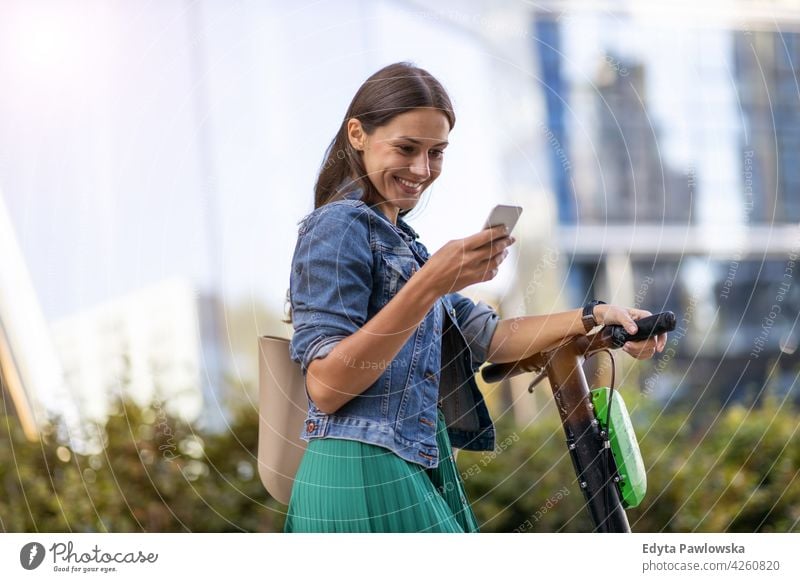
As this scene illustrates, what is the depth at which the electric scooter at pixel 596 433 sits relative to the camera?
164cm

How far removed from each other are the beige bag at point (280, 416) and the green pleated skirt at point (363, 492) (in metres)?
0.07

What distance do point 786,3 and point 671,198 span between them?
3.73m

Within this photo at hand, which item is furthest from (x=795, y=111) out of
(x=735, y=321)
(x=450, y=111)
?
(x=450, y=111)

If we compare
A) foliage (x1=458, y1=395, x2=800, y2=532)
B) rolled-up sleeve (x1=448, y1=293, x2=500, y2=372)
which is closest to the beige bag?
rolled-up sleeve (x1=448, y1=293, x2=500, y2=372)

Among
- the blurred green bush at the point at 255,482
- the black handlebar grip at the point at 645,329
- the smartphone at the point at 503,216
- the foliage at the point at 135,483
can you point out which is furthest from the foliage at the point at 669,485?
the smartphone at the point at 503,216

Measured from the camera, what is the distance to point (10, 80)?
280 cm

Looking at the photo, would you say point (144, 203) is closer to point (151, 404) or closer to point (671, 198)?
point (151, 404)

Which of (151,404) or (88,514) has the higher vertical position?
(151,404)

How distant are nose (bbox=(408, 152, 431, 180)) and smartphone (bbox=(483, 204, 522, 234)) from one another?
193 mm

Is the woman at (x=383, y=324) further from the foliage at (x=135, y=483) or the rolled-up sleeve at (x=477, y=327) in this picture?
the foliage at (x=135, y=483)

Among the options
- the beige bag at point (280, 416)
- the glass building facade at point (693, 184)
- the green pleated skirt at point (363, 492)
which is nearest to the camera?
the green pleated skirt at point (363, 492)

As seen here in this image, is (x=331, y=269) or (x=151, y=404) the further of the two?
(x=151, y=404)
